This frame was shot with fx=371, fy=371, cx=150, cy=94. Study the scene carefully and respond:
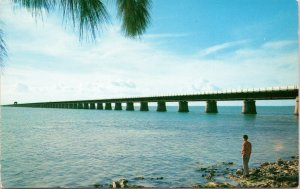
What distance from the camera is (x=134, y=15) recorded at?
11.3ft

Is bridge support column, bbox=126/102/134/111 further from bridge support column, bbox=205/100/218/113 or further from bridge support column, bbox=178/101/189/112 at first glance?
bridge support column, bbox=205/100/218/113

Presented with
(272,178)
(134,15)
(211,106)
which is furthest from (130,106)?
(134,15)

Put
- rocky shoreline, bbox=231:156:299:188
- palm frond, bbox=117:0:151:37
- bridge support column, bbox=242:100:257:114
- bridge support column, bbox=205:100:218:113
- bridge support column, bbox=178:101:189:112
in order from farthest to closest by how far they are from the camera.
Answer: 1. bridge support column, bbox=178:101:189:112
2. bridge support column, bbox=205:100:218:113
3. bridge support column, bbox=242:100:257:114
4. rocky shoreline, bbox=231:156:299:188
5. palm frond, bbox=117:0:151:37

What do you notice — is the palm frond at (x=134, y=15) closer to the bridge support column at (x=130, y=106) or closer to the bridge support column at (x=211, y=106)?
the bridge support column at (x=211, y=106)

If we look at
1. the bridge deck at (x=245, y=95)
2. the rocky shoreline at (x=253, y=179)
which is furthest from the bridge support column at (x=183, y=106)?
the rocky shoreline at (x=253, y=179)

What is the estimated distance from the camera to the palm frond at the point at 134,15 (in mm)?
3418

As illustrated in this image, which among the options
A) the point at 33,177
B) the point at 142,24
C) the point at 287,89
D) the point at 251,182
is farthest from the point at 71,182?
the point at 287,89

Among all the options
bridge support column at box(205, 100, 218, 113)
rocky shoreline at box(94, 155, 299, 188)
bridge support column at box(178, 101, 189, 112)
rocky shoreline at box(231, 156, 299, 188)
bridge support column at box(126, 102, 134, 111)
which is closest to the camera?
rocky shoreline at box(231, 156, 299, 188)

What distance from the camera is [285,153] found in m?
22.1

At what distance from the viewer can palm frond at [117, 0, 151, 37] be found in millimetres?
3418

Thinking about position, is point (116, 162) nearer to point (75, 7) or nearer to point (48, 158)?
point (48, 158)

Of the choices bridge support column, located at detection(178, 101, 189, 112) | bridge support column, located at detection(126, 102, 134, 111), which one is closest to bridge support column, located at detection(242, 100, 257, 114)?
bridge support column, located at detection(178, 101, 189, 112)

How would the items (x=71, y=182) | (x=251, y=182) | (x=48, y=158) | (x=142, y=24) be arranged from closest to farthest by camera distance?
(x=142, y=24) < (x=251, y=182) < (x=71, y=182) < (x=48, y=158)

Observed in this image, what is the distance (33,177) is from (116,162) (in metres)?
4.80
